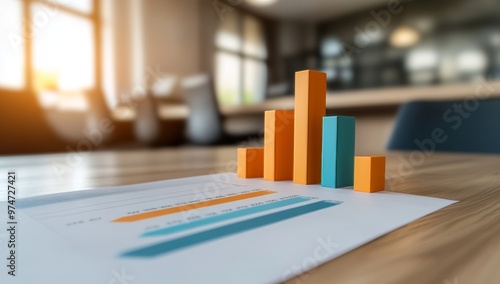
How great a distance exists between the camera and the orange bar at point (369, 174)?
382 mm

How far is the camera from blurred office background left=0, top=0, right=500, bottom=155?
81.5 inches

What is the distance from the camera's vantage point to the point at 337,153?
42cm

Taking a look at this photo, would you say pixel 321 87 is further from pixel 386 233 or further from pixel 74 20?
pixel 74 20

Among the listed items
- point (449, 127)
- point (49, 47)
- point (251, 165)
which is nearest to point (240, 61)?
point (49, 47)

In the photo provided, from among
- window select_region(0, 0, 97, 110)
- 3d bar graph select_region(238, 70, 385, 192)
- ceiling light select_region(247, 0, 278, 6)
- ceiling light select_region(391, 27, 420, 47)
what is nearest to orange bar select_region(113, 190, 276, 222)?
3d bar graph select_region(238, 70, 385, 192)

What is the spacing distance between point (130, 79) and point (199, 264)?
2.49m

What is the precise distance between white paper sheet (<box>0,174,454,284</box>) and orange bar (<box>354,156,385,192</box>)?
2 centimetres

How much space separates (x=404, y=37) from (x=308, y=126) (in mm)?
2311

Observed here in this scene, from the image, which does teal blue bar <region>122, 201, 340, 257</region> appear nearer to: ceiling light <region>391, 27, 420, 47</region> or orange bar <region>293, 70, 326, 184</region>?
orange bar <region>293, 70, 326, 184</region>

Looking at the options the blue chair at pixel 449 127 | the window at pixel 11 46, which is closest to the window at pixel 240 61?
the window at pixel 11 46

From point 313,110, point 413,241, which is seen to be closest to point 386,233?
point 413,241

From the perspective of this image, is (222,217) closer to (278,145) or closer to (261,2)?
(278,145)

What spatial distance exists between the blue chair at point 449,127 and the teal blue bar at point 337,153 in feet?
2.91

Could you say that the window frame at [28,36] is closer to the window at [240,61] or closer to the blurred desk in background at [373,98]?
the blurred desk in background at [373,98]
